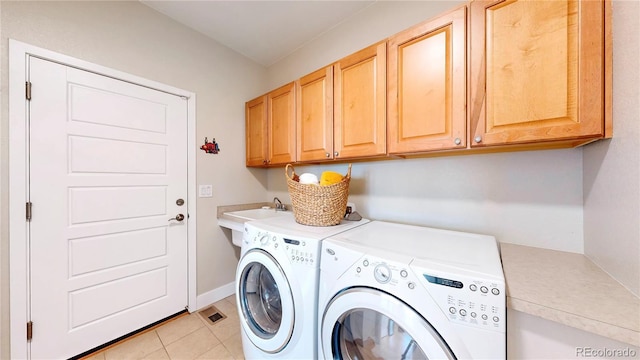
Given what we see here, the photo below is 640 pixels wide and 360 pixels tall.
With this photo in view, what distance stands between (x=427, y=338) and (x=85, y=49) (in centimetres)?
257

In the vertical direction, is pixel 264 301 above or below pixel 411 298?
below

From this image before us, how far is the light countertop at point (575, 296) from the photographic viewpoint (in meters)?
0.55

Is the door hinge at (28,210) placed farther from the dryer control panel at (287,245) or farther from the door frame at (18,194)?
the dryer control panel at (287,245)

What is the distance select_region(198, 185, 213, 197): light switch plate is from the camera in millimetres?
2016

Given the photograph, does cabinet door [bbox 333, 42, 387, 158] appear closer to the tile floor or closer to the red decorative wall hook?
the red decorative wall hook

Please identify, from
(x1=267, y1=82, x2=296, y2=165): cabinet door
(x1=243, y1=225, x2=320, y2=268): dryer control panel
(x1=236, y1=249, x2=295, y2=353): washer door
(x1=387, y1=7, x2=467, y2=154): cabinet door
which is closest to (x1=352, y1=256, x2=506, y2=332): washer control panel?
(x1=243, y1=225, x2=320, y2=268): dryer control panel

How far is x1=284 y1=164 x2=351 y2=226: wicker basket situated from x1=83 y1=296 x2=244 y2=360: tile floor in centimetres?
111

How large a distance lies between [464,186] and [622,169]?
62 cm

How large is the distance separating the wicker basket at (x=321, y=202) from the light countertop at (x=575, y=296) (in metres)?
0.87

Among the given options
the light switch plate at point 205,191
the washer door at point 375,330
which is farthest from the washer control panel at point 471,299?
the light switch plate at point 205,191

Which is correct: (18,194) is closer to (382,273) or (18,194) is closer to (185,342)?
(185,342)

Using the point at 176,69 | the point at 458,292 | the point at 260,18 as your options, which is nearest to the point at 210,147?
the point at 176,69

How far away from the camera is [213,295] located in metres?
2.10

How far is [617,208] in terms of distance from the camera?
2.46 feet
